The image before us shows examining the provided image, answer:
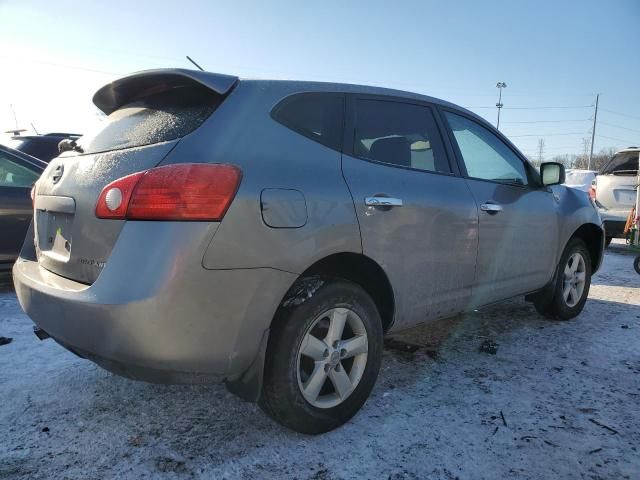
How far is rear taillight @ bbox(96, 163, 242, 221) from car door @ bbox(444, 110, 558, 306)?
1843 mm

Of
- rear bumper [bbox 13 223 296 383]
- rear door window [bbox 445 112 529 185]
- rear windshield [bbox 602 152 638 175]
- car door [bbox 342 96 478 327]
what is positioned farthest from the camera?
rear windshield [bbox 602 152 638 175]

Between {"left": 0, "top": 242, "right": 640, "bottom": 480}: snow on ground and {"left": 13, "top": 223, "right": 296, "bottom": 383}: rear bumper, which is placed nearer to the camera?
{"left": 13, "top": 223, "right": 296, "bottom": 383}: rear bumper

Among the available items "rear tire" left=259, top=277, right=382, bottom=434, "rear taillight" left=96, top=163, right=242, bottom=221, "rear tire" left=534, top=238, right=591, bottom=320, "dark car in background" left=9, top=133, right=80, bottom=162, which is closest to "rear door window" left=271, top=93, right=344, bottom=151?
"rear taillight" left=96, top=163, right=242, bottom=221

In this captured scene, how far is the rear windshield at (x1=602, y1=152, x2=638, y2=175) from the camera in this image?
838cm

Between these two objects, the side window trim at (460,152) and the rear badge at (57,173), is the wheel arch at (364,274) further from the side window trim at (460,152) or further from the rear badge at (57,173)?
the rear badge at (57,173)

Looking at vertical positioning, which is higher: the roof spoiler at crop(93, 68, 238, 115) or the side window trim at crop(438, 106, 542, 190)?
the roof spoiler at crop(93, 68, 238, 115)

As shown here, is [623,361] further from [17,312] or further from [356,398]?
[17,312]

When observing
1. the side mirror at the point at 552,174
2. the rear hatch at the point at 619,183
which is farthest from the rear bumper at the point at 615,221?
the side mirror at the point at 552,174

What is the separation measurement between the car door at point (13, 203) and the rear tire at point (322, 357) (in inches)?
153

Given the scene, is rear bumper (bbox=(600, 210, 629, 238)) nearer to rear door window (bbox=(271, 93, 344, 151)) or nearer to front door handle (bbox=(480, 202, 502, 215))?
front door handle (bbox=(480, 202, 502, 215))

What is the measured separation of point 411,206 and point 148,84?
149 centimetres

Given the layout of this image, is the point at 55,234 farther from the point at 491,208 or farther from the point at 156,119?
the point at 491,208

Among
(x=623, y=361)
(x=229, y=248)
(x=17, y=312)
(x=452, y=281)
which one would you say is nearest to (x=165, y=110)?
(x=229, y=248)

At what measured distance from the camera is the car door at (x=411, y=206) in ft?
8.16
